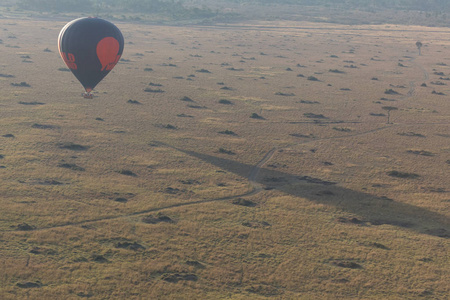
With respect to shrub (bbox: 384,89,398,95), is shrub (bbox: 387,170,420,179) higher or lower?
lower

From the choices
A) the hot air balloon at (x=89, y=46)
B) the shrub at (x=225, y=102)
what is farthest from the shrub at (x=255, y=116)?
the hot air balloon at (x=89, y=46)

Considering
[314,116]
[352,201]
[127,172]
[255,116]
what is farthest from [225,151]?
[314,116]

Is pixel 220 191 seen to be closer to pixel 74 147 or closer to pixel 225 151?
pixel 225 151

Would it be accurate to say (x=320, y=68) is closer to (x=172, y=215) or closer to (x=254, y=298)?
(x=172, y=215)

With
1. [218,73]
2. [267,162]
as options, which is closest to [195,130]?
[267,162]

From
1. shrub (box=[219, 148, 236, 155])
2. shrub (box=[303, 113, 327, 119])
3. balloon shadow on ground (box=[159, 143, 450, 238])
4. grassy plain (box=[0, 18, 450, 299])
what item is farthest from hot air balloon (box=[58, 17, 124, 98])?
shrub (box=[303, 113, 327, 119])

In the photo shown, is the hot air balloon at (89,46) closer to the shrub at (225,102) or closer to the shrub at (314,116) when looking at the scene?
the shrub at (225,102)

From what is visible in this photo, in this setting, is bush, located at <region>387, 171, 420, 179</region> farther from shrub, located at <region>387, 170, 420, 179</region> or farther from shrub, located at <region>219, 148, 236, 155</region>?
shrub, located at <region>219, 148, 236, 155</region>
